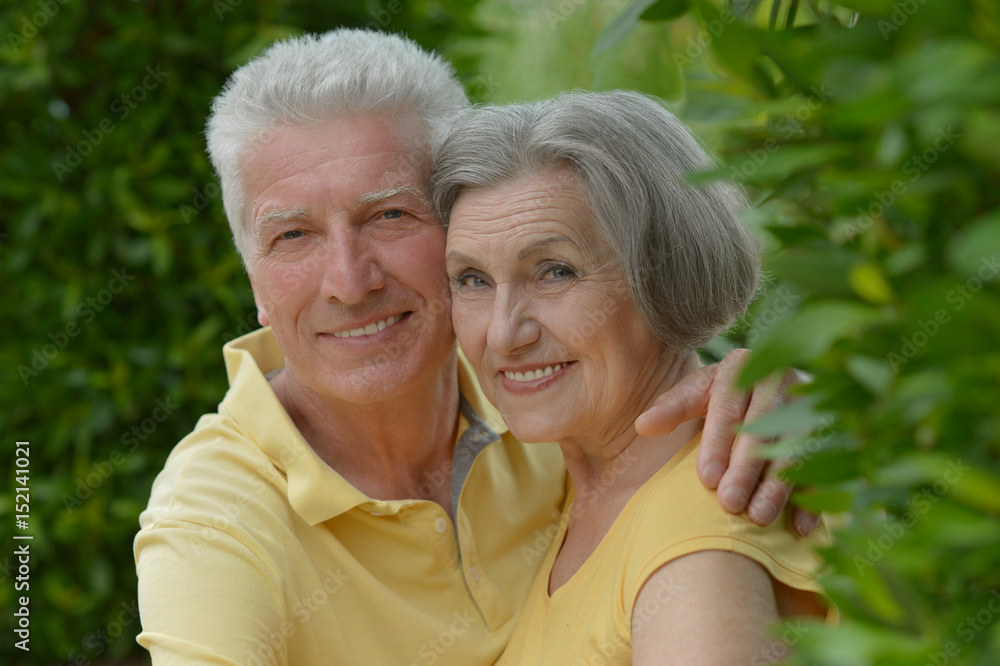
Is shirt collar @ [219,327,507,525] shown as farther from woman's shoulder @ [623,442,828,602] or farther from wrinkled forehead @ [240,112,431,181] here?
woman's shoulder @ [623,442,828,602]

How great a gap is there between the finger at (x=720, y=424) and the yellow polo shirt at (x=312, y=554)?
730 millimetres

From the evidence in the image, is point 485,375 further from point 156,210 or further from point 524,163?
point 156,210

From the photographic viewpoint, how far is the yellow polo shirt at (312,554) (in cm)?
173

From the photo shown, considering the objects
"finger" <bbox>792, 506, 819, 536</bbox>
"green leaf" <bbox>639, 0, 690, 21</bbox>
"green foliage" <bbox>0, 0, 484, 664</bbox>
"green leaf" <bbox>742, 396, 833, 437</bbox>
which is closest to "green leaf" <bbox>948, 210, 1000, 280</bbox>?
"green leaf" <bbox>742, 396, 833, 437</bbox>

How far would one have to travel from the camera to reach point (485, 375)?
202cm

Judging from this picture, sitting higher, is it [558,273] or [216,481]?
[558,273]

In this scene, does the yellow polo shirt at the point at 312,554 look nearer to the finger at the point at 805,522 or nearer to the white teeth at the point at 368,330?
the white teeth at the point at 368,330

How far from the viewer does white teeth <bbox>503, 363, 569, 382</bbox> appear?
1.92m

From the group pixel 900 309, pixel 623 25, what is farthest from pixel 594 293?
pixel 900 309

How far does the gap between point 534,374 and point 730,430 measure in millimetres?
437

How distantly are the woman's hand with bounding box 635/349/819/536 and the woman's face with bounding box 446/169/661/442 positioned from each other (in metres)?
0.16

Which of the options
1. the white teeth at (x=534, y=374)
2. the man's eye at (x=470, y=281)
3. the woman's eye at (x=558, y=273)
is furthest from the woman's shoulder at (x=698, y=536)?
the man's eye at (x=470, y=281)

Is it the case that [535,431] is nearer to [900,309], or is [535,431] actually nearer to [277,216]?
[277,216]

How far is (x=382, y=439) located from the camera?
233 cm
